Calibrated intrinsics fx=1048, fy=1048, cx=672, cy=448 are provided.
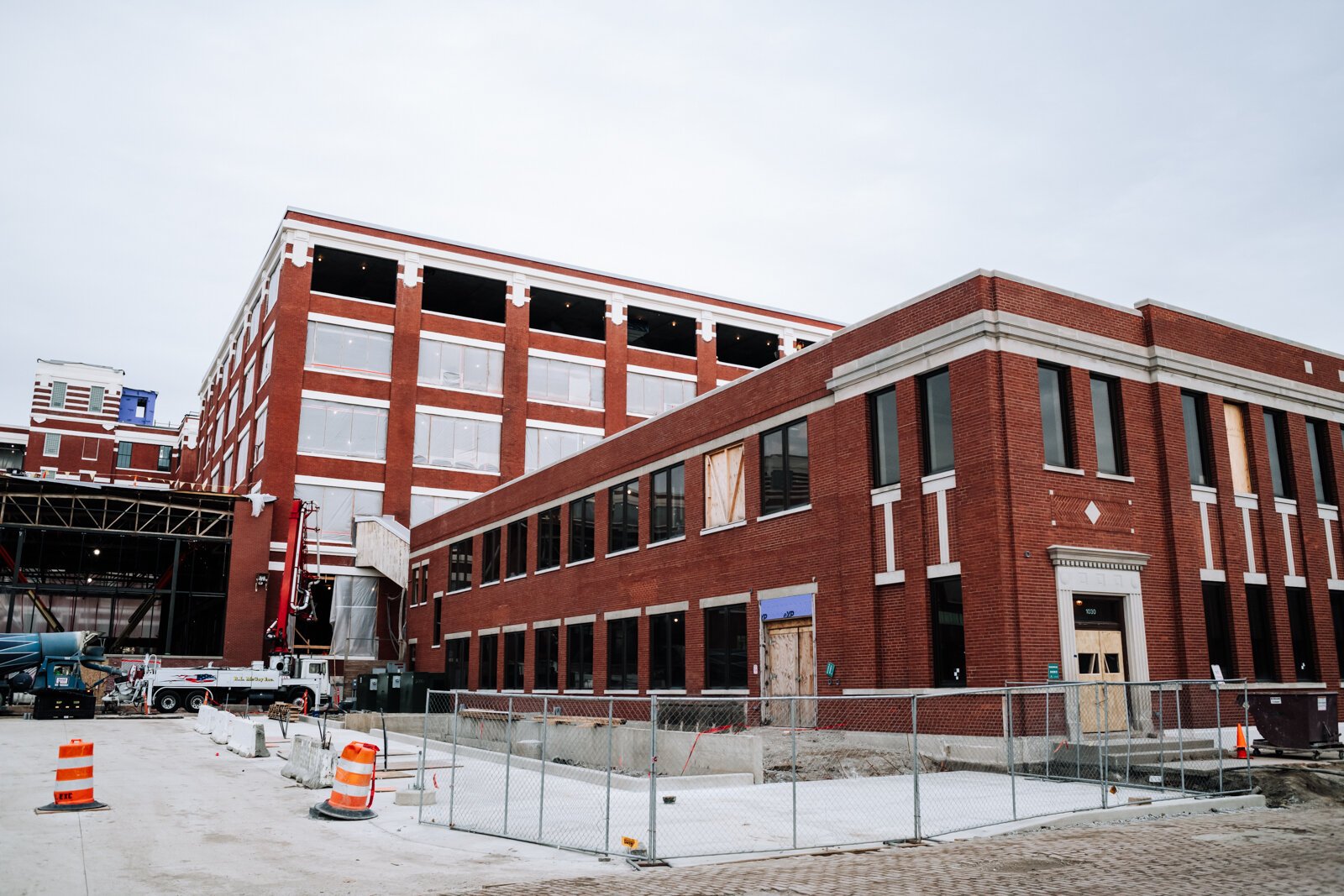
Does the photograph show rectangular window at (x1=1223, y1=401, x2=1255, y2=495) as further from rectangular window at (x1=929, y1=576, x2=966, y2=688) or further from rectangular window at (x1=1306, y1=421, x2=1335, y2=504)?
rectangular window at (x1=929, y1=576, x2=966, y2=688)

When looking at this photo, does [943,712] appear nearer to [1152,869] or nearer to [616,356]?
[1152,869]

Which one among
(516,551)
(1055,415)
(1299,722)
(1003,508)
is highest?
(1055,415)

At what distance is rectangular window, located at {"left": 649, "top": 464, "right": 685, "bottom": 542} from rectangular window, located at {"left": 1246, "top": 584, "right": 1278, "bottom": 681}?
14.6 m

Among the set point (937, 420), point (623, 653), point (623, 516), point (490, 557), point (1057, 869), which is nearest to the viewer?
point (1057, 869)

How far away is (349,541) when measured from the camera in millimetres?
52906

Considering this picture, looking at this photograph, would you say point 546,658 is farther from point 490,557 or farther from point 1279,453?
point 1279,453

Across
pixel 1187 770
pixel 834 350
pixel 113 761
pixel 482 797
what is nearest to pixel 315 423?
pixel 113 761

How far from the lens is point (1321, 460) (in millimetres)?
27656

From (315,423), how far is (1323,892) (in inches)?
1975

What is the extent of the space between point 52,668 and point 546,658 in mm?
17971

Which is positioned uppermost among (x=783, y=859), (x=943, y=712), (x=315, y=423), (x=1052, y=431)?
(x=315, y=423)

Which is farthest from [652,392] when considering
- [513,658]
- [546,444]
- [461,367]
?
[513,658]

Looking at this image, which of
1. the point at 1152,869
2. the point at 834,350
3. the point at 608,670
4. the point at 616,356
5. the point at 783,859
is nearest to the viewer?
the point at 1152,869

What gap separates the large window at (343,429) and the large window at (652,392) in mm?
14166
